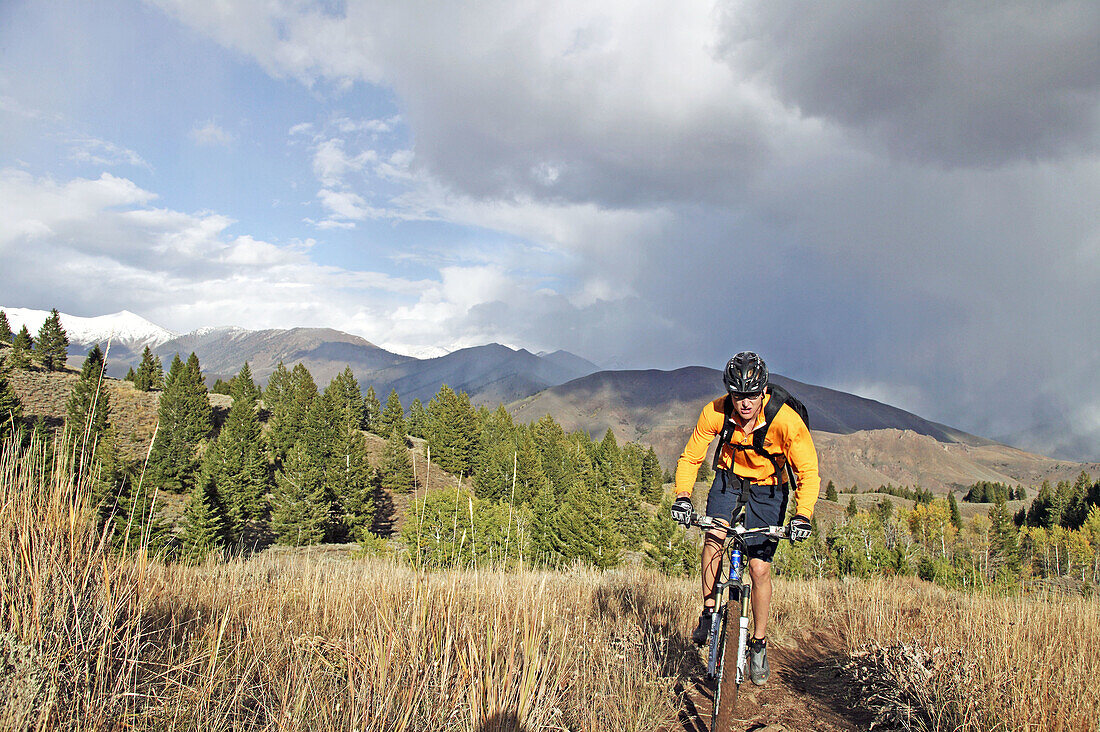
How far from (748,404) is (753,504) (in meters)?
0.94

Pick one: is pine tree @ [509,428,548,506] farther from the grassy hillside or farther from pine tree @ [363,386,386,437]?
pine tree @ [363,386,386,437]

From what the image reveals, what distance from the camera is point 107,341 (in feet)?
12.0

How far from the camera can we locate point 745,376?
4.84 meters

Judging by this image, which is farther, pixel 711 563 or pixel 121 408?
pixel 121 408

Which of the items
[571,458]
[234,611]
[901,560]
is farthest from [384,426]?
[234,611]

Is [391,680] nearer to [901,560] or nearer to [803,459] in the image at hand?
[803,459]

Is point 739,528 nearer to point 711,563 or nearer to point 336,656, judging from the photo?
point 711,563

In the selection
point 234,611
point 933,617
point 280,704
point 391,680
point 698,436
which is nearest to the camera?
point 280,704

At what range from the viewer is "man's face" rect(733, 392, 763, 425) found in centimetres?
487

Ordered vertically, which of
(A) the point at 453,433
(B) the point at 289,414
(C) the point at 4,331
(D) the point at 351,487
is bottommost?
(D) the point at 351,487

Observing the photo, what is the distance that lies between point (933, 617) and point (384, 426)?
94896mm

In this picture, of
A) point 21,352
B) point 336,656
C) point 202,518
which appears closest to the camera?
point 336,656

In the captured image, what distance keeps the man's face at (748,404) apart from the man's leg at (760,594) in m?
1.29

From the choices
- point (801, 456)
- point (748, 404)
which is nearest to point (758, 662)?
point (801, 456)
